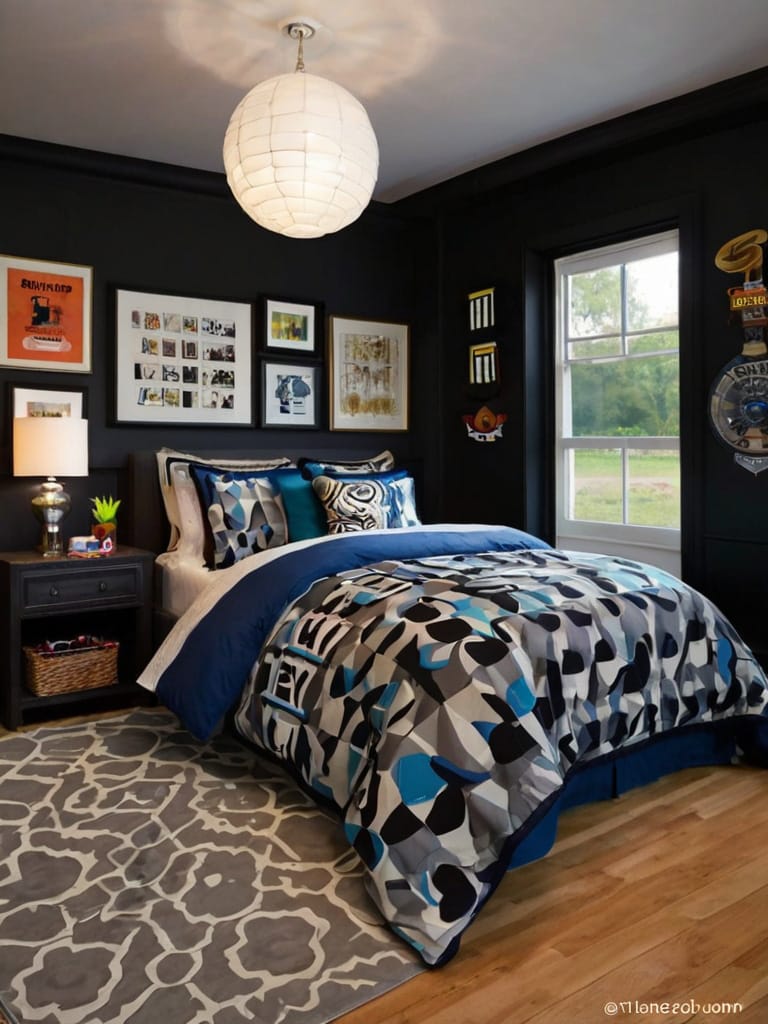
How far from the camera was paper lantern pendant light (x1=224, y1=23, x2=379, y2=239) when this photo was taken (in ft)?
8.41

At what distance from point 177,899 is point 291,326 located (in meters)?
3.26

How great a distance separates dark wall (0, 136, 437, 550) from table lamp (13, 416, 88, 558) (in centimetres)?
29

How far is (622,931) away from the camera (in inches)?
78.1

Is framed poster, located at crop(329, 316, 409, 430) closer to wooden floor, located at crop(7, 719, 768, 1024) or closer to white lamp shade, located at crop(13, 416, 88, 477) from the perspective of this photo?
white lamp shade, located at crop(13, 416, 88, 477)

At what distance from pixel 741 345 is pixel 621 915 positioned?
2535mm

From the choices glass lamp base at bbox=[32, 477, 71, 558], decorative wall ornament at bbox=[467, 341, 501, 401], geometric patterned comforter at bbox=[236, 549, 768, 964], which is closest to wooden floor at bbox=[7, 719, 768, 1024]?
geometric patterned comforter at bbox=[236, 549, 768, 964]

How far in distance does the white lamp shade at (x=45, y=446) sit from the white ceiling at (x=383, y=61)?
1328mm

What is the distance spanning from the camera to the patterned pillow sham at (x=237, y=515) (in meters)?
3.74

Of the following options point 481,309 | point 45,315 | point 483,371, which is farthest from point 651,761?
point 45,315

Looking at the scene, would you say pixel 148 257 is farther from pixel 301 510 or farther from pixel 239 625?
pixel 239 625

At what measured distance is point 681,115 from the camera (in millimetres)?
3566

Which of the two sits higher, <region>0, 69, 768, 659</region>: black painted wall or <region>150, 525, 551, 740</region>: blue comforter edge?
<region>0, 69, 768, 659</region>: black painted wall

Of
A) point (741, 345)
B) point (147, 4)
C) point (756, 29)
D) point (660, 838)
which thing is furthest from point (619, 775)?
point (147, 4)

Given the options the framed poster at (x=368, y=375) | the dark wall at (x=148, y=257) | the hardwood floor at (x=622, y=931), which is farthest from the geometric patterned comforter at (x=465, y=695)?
the framed poster at (x=368, y=375)
